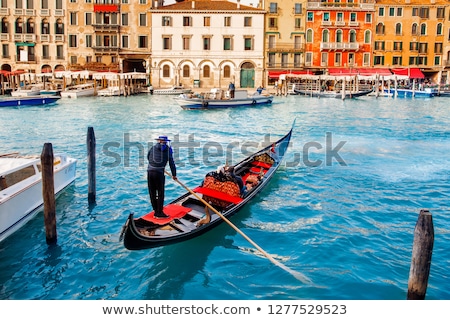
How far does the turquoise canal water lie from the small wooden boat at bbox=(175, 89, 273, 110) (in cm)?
1065

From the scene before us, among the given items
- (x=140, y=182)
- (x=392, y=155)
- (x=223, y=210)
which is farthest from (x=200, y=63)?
(x=223, y=210)

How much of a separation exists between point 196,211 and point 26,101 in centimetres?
2535

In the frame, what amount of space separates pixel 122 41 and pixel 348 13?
20001mm

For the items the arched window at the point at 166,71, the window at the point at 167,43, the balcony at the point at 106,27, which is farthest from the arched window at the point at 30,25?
the arched window at the point at 166,71

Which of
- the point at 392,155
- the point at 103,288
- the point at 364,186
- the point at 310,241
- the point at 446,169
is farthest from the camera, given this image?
the point at 392,155

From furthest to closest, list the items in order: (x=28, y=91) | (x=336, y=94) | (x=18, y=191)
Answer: (x=336, y=94)
(x=28, y=91)
(x=18, y=191)

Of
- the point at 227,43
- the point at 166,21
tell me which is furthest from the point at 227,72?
the point at 166,21

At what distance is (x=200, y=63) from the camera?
44906mm

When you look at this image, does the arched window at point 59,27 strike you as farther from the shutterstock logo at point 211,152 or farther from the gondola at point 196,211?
the gondola at point 196,211

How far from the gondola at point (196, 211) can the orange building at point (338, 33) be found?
119ft

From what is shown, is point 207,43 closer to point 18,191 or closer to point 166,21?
point 166,21

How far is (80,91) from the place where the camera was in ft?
122

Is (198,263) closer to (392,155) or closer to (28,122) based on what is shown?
(392,155)

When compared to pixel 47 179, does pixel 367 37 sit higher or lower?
higher
